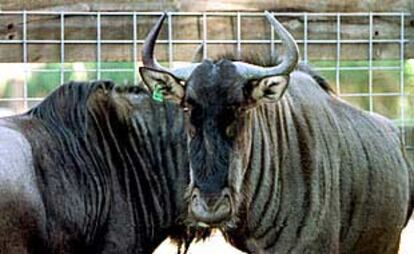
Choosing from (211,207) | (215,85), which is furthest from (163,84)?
(211,207)

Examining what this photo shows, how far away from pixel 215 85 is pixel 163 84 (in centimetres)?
47

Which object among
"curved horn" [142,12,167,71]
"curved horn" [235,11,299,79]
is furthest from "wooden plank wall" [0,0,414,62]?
"curved horn" [235,11,299,79]

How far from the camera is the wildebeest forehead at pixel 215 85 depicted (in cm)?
798

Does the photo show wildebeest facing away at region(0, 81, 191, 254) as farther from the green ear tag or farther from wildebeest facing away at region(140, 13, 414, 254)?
wildebeest facing away at region(140, 13, 414, 254)

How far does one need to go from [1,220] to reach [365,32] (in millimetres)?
3785

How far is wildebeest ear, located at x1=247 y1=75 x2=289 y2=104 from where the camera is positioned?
8.12 meters

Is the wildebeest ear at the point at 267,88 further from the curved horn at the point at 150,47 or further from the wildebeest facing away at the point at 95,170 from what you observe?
the wildebeest facing away at the point at 95,170

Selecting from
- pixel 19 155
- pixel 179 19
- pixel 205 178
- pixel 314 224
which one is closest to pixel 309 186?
pixel 314 224

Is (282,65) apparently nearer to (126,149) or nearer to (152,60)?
(152,60)

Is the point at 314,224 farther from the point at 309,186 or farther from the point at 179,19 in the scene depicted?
the point at 179,19

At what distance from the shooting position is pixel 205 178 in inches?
311

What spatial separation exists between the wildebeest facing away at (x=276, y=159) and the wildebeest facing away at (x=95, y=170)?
451 millimetres

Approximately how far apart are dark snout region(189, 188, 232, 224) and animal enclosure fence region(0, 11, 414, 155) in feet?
7.43

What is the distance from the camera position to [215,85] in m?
8.02
